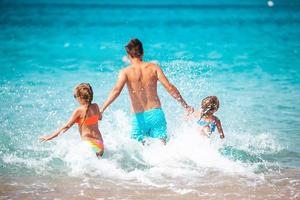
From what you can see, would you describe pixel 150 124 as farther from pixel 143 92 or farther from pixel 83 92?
pixel 83 92

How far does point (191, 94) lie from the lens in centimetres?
1012

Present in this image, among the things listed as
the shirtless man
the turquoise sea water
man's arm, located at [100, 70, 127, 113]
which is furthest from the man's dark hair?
the turquoise sea water

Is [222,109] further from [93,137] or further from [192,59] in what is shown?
[192,59]

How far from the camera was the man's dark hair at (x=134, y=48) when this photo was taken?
552 cm

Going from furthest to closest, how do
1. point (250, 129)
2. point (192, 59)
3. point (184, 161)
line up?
point (192, 59) → point (250, 129) → point (184, 161)

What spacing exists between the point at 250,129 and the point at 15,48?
13037 mm

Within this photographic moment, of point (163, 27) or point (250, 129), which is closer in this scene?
point (250, 129)

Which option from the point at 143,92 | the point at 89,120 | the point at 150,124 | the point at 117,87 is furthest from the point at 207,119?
the point at 89,120

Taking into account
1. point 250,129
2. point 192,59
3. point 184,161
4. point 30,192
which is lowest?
point 30,192

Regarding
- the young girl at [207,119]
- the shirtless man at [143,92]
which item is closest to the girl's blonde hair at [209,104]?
the young girl at [207,119]

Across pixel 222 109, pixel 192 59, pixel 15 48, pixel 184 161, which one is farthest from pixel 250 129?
pixel 15 48

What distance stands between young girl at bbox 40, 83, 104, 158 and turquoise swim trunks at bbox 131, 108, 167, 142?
544 mm

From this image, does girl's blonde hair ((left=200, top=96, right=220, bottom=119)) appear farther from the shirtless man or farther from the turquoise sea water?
the turquoise sea water

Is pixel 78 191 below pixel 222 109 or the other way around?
below
